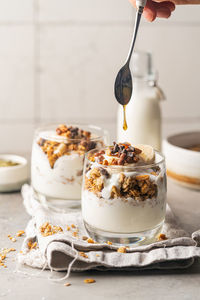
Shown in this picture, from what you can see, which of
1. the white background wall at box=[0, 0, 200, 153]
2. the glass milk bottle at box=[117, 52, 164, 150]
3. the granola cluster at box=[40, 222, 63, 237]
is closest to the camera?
the granola cluster at box=[40, 222, 63, 237]

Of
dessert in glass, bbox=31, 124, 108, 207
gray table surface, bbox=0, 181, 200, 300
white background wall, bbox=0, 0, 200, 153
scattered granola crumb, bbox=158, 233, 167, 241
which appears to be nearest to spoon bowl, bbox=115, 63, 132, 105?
dessert in glass, bbox=31, 124, 108, 207

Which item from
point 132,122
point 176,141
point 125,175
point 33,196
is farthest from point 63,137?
point 176,141

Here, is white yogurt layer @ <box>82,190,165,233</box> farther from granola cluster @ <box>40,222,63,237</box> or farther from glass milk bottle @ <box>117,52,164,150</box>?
glass milk bottle @ <box>117,52,164,150</box>

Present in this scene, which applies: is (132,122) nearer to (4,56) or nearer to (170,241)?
(170,241)

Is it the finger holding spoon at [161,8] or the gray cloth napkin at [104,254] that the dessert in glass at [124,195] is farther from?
the finger holding spoon at [161,8]

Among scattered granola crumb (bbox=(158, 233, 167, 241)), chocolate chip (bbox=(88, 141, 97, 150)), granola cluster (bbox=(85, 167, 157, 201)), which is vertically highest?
chocolate chip (bbox=(88, 141, 97, 150))

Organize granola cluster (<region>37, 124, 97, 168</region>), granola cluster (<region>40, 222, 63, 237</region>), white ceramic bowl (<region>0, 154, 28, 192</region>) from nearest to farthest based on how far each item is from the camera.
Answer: granola cluster (<region>40, 222, 63, 237</region>) < granola cluster (<region>37, 124, 97, 168</region>) < white ceramic bowl (<region>0, 154, 28, 192</region>)
